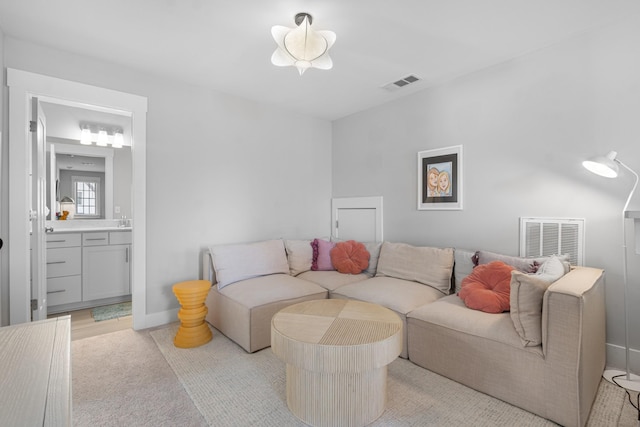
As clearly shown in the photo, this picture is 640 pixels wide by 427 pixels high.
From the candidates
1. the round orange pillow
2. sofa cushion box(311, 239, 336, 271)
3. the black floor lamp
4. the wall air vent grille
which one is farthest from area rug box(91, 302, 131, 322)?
the black floor lamp

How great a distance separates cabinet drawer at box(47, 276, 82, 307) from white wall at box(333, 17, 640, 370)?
3.53m

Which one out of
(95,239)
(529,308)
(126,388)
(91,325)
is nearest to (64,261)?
(95,239)

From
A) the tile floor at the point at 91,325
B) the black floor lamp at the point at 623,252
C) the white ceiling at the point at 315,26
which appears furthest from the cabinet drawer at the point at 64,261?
the black floor lamp at the point at 623,252

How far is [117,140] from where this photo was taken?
4.07 metres

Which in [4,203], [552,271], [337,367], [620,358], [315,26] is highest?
[315,26]

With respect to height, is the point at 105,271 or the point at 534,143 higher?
the point at 534,143

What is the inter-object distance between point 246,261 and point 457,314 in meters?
1.87

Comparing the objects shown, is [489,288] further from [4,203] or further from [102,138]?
Result: [102,138]

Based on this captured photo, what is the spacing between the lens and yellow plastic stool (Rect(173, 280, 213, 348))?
2439 mm

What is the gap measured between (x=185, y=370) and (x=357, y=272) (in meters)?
1.73

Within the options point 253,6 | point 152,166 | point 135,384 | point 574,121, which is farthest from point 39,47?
point 574,121

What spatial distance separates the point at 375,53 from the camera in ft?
7.91

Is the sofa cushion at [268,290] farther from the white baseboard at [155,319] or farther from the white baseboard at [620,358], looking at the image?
the white baseboard at [620,358]

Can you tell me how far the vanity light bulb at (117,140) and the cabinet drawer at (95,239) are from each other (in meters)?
1.26
